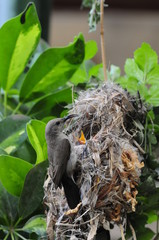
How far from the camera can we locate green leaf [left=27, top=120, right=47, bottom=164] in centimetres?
142

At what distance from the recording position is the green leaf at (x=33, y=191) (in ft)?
4.59

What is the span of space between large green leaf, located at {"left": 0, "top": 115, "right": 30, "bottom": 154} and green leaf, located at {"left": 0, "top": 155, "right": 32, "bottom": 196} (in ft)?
0.36

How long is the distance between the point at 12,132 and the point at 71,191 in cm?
32

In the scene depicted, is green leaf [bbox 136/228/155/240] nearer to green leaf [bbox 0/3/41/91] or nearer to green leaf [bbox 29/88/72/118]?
green leaf [bbox 29/88/72/118]

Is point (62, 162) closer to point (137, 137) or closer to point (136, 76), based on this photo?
point (137, 137)

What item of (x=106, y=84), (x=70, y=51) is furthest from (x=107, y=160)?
(x=70, y=51)

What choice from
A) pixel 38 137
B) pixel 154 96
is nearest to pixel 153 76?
pixel 154 96

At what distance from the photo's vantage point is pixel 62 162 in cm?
133

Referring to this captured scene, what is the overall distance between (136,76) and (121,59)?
3.42 metres

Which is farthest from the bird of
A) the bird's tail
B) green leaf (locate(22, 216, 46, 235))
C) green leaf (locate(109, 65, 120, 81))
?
green leaf (locate(109, 65, 120, 81))

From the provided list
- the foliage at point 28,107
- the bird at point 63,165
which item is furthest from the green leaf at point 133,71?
the bird at point 63,165

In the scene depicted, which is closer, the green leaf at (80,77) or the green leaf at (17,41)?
the green leaf at (17,41)

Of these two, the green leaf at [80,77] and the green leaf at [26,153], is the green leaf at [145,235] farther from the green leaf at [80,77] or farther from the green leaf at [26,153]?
the green leaf at [80,77]

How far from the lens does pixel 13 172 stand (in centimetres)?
142
